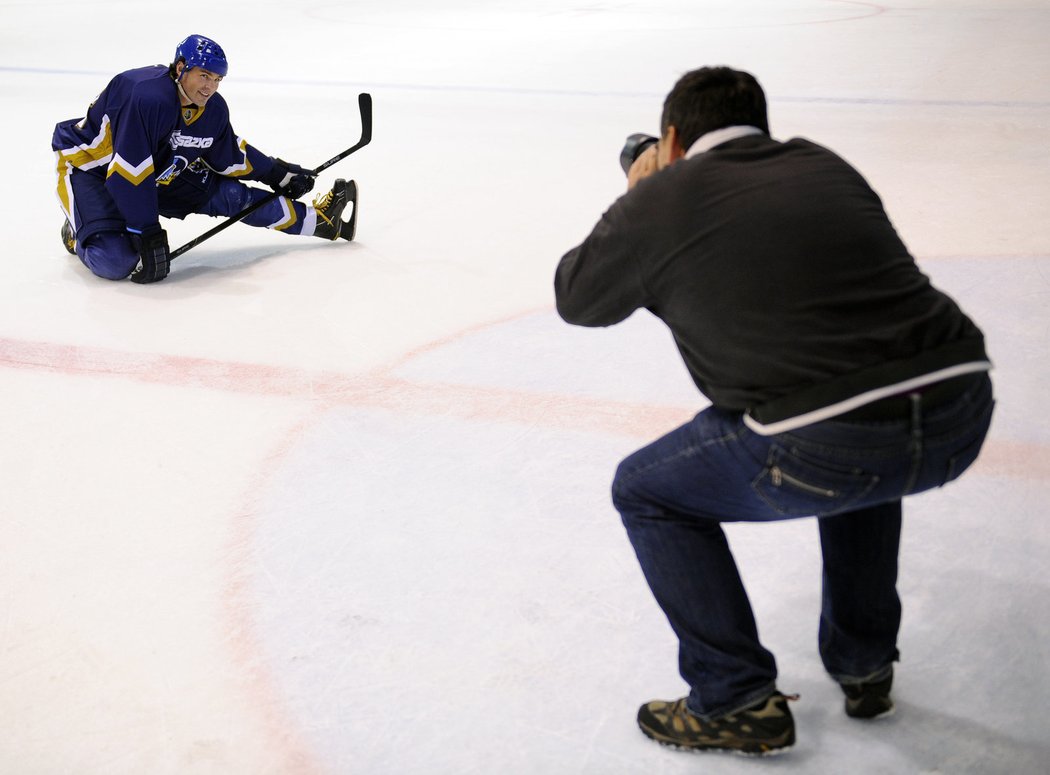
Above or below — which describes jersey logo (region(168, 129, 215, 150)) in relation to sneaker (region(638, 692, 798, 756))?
above

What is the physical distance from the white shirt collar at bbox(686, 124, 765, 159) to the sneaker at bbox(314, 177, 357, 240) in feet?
8.25

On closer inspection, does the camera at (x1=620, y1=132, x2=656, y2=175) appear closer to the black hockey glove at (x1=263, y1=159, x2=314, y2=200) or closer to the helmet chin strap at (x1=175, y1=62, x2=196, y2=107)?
the helmet chin strap at (x1=175, y1=62, x2=196, y2=107)

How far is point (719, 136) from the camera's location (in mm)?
1303

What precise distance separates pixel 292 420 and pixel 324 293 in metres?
0.90

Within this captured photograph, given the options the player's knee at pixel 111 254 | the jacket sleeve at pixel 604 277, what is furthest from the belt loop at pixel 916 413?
the player's knee at pixel 111 254

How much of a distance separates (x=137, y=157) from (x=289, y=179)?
628 millimetres

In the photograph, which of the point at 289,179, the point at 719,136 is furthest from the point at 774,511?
the point at 289,179

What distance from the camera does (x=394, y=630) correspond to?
5.82 ft

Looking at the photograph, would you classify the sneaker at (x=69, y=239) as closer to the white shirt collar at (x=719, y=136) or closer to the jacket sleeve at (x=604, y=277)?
the jacket sleeve at (x=604, y=277)

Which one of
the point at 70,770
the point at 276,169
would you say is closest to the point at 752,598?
the point at 70,770

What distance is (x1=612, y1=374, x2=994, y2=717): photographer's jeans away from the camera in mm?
1222

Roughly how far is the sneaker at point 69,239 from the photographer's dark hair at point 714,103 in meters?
2.76

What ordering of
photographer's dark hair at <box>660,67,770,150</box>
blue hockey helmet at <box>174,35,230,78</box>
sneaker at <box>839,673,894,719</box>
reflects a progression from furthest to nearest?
blue hockey helmet at <box>174,35,230,78</box>
sneaker at <box>839,673,894,719</box>
photographer's dark hair at <box>660,67,770,150</box>

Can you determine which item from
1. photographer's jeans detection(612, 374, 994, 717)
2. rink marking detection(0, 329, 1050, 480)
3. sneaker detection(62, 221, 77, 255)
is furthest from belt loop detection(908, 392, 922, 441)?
sneaker detection(62, 221, 77, 255)
